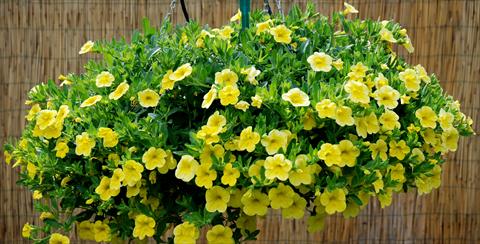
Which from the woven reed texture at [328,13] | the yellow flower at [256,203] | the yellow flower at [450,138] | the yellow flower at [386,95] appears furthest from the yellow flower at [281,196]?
the woven reed texture at [328,13]

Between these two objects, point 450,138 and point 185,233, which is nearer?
point 185,233

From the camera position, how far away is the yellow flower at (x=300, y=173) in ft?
3.76

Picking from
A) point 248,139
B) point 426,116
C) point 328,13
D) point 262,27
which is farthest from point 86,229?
point 328,13

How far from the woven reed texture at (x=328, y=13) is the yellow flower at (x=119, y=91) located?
5.01 feet

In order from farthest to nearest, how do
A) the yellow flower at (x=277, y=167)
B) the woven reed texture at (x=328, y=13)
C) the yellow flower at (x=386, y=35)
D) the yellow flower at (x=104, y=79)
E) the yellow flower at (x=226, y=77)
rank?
the woven reed texture at (x=328, y=13), the yellow flower at (x=386, y=35), the yellow flower at (x=104, y=79), the yellow flower at (x=226, y=77), the yellow flower at (x=277, y=167)

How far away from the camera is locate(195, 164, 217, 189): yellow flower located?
118 centimetres

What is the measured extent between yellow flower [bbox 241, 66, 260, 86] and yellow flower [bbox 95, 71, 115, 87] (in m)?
0.25

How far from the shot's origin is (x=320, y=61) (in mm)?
1304

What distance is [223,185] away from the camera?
4.00ft

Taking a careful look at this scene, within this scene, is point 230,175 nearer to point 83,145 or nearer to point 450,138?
point 83,145

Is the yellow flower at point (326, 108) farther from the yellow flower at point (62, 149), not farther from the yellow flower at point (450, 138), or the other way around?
the yellow flower at point (62, 149)

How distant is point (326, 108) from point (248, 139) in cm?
13

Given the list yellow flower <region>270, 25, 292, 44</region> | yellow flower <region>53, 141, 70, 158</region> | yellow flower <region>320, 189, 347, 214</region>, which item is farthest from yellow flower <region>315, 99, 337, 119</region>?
yellow flower <region>53, 141, 70, 158</region>

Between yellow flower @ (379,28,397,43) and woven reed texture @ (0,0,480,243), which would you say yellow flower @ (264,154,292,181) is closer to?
yellow flower @ (379,28,397,43)
